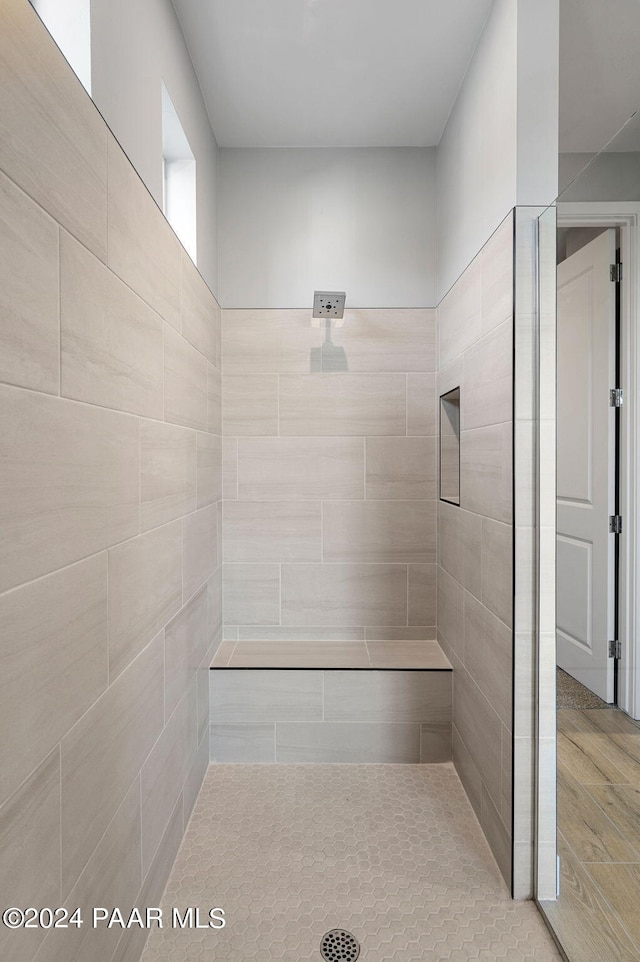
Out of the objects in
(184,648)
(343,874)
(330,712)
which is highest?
(184,648)

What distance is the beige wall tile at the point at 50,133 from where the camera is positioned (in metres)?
0.86

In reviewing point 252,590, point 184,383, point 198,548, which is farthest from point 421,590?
point 184,383

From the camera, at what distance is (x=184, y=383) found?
1.99m

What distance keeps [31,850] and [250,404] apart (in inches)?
83.0

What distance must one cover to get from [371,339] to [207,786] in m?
2.06

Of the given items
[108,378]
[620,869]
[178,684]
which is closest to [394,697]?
[178,684]

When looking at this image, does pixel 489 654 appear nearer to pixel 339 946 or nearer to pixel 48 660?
pixel 339 946

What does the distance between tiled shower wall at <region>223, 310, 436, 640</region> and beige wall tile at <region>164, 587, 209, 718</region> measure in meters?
0.52

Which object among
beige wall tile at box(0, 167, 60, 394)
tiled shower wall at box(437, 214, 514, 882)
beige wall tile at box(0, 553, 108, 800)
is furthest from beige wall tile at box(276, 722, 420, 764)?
beige wall tile at box(0, 167, 60, 394)

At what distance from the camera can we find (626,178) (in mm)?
1154

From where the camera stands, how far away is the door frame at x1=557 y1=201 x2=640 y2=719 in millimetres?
1163

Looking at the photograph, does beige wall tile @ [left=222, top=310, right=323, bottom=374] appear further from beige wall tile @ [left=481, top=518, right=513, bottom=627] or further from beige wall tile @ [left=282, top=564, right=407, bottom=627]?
beige wall tile @ [left=481, top=518, right=513, bottom=627]

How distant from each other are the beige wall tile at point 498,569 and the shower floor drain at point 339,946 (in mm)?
931

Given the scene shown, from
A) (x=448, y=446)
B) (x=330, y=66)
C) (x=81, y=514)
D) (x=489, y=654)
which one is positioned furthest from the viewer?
(x=448, y=446)
